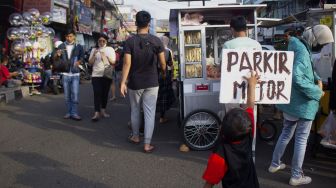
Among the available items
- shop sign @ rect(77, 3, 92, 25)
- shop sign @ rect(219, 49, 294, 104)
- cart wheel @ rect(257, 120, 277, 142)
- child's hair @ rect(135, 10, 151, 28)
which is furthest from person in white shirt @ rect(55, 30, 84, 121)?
shop sign @ rect(77, 3, 92, 25)

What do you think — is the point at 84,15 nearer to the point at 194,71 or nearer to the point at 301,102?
the point at 194,71

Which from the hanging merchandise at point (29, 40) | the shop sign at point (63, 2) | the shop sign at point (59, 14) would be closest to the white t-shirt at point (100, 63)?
the hanging merchandise at point (29, 40)

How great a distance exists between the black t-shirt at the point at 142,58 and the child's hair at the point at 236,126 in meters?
3.48

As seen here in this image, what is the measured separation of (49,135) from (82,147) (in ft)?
3.99

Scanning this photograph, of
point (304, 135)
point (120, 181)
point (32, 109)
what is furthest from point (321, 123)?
point (32, 109)

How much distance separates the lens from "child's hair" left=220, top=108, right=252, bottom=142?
2.93m

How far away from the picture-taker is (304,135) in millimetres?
4887

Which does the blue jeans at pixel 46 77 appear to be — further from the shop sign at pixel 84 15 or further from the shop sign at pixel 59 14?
the shop sign at pixel 84 15

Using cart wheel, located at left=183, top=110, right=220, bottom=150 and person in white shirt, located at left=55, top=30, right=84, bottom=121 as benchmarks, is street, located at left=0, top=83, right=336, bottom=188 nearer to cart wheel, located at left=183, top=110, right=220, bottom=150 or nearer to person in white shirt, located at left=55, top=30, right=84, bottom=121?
cart wheel, located at left=183, top=110, right=220, bottom=150

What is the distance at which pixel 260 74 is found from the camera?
4.62 meters

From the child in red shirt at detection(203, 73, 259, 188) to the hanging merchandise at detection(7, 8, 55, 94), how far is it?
39.4 ft

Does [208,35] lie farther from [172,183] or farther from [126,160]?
[172,183]

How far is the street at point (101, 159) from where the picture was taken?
5.12m

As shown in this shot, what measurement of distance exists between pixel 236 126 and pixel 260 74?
1.82 metres
